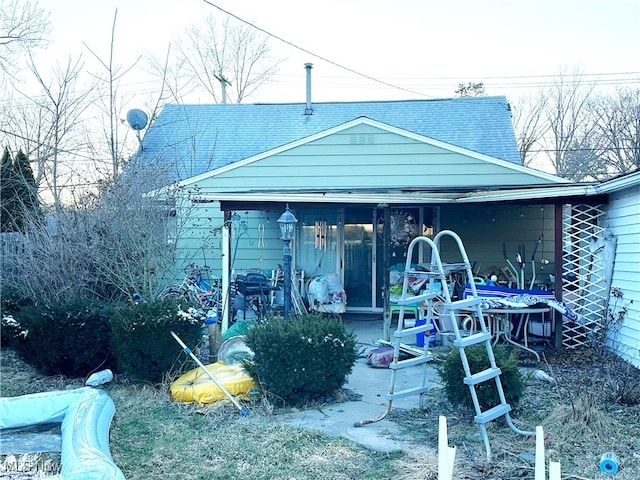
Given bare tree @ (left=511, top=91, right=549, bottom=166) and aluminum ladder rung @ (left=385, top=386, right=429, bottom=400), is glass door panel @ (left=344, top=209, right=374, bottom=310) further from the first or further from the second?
bare tree @ (left=511, top=91, right=549, bottom=166)

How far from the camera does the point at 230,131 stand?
1286 centimetres

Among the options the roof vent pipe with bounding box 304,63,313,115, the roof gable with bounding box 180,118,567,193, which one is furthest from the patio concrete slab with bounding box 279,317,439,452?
the roof vent pipe with bounding box 304,63,313,115

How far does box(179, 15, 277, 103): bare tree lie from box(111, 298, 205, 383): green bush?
1814 centimetres

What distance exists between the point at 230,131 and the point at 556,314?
8158mm

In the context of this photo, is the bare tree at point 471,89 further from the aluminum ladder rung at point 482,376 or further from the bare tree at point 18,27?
the aluminum ladder rung at point 482,376

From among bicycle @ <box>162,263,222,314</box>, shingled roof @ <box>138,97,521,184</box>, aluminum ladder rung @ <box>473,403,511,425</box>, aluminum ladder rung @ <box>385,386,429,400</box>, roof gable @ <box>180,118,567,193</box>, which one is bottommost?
aluminum ladder rung @ <box>385,386,429,400</box>

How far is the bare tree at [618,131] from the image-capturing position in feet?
71.5

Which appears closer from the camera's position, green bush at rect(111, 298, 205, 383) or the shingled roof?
green bush at rect(111, 298, 205, 383)

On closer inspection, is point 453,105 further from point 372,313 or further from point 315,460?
point 315,460

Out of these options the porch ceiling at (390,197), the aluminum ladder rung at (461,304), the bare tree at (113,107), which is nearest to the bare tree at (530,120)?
the porch ceiling at (390,197)

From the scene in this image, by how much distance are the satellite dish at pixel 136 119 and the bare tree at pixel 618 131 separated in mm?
17924

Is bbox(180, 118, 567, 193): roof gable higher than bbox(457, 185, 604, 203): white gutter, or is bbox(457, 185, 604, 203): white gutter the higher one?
bbox(180, 118, 567, 193): roof gable

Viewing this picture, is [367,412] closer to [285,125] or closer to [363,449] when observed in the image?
[363,449]

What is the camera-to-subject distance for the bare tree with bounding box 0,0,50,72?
45.9 feet
